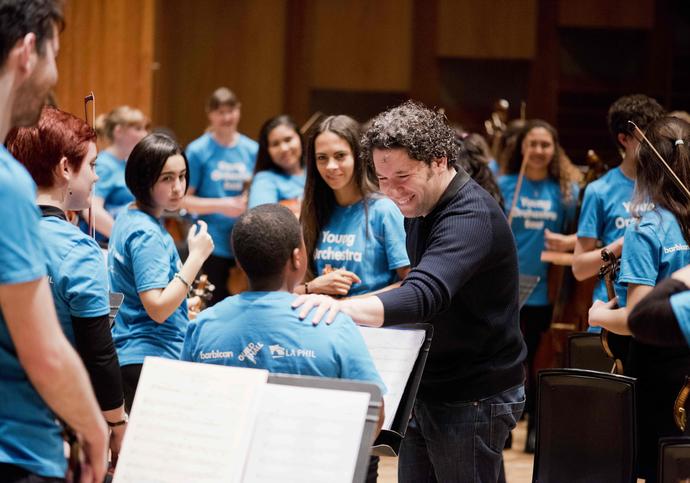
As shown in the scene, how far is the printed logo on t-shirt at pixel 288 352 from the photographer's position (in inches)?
79.4

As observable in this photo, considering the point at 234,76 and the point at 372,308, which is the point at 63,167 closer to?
the point at 372,308

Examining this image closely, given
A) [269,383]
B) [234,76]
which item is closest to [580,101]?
[234,76]

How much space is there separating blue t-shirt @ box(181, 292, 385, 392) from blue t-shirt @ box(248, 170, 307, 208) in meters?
2.98

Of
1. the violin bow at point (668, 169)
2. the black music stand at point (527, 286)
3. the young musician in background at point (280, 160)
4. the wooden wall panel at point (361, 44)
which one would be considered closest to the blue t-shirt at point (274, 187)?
the young musician in background at point (280, 160)

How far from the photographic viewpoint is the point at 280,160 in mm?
5316

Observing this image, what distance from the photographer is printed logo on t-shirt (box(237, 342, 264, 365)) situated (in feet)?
6.68

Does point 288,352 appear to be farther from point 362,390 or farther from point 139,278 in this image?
point 139,278

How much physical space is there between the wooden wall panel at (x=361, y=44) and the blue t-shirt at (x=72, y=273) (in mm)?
7115

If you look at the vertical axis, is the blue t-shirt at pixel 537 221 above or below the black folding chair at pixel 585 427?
above

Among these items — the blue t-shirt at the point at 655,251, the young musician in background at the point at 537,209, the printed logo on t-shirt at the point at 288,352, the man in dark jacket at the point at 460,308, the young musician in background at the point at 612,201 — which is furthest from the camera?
the young musician in background at the point at 537,209

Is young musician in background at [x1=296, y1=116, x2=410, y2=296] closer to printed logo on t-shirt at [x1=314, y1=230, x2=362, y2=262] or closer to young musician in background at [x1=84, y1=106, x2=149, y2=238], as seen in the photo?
printed logo on t-shirt at [x1=314, y1=230, x2=362, y2=262]

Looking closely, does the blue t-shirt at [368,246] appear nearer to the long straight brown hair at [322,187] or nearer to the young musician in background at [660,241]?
the long straight brown hair at [322,187]

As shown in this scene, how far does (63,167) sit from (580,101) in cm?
740

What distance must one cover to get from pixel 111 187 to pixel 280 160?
912 millimetres
